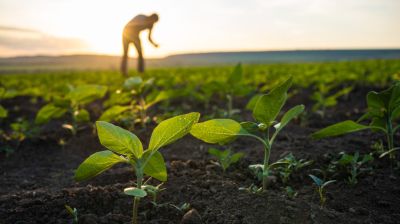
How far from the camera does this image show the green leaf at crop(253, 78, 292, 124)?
1.70 metres

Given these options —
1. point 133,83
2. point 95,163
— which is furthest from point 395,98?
point 133,83

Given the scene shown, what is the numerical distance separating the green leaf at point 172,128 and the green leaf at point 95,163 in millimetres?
157

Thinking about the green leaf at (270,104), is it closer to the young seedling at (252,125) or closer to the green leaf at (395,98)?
the young seedling at (252,125)

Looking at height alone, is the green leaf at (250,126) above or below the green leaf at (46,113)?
above

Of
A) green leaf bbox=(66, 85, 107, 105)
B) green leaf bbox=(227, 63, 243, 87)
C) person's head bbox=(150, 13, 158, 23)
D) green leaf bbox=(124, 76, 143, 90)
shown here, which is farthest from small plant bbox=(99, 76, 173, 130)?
person's head bbox=(150, 13, 158, 23)

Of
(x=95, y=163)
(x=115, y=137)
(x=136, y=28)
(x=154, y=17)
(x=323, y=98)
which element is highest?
(x=154, y=17)

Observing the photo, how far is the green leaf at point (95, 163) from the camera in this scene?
5.16 feet

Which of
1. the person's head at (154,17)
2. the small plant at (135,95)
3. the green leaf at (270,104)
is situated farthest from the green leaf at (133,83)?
the person's head at (154,17)

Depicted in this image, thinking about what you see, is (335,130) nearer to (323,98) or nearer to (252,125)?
(252,125)

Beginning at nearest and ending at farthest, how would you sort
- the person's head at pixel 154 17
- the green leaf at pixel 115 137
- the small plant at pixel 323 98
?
the green leaf at pixel 115 137, the small plant at pixel 323 98, the person's head at pixel 154 17

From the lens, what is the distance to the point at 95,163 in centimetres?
158

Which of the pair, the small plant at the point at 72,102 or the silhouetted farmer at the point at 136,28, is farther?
the silhouetted farmer at the point at 136,28

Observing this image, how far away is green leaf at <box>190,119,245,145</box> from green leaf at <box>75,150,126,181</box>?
1.20 ft

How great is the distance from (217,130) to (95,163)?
0.54 metres
